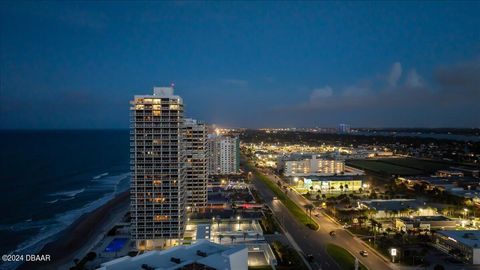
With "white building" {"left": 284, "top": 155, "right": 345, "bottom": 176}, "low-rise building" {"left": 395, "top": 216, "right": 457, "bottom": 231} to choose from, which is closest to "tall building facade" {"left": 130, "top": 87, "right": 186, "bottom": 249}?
"low-rise building" {"left": 395, "top": 216, "right": 457, "bottom": 231}

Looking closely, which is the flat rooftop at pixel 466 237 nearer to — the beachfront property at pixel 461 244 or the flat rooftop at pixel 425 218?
the beachfront property at pixel 461 244

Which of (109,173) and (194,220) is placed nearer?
(194,220)

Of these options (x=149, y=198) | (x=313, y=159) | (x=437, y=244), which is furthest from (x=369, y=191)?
(x=149, y=198)

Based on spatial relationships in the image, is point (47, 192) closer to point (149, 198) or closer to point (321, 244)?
point (149, 198)

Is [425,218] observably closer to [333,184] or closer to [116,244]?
[333,184]

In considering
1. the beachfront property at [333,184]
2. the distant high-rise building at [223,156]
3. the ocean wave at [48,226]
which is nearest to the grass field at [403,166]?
the beachfront property at [333,184]

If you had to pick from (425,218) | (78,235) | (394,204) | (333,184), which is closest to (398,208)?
(394,204)
